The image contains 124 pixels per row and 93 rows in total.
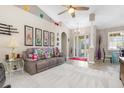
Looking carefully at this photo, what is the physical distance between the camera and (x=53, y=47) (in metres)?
6.30

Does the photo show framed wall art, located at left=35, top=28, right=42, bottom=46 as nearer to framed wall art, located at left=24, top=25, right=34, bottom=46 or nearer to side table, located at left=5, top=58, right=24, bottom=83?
framed wall art, located at left=24, top=25, right=34, bottom=46

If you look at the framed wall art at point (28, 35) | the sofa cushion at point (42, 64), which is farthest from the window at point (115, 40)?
the framed wall art at point (28, 35)

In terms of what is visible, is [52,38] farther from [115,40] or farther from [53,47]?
[115,40]

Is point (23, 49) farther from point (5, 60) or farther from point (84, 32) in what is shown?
point (84, 32)

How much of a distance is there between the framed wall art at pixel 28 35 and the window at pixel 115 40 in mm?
5816

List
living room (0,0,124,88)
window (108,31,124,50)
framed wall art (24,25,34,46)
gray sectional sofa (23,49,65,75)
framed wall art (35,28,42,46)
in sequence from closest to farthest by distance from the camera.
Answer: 1. living room (0,0,124,88)
2. gray sectional sofa (23,49,65,75)
3. framed wall art (24,25,34,46)
4. framed wall art (35,28,42,46)
5. window (108,31,124,50)

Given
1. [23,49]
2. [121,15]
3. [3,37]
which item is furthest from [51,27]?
[121,15]

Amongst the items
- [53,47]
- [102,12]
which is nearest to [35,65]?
[53,47]

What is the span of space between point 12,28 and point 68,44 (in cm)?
533

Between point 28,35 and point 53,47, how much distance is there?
1.92m

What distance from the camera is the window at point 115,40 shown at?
723 cm

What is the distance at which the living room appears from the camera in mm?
3201

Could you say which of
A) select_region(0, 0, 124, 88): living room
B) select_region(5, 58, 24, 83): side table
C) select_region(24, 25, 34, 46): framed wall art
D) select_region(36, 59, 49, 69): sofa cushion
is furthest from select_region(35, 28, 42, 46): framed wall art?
select_region(36, 59, 49, 69): sofa cushion

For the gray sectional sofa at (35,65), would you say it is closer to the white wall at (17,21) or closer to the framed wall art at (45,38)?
the white wall at (17,21)
